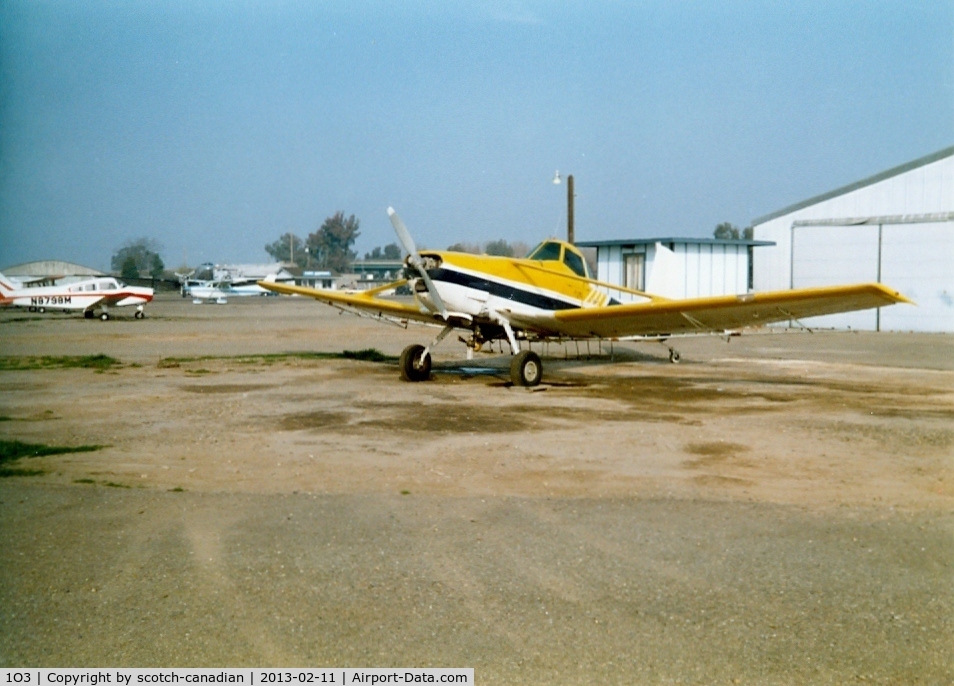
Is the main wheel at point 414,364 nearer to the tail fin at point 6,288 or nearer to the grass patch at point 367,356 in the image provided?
the grass patch at point 367,356

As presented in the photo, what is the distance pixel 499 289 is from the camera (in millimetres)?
13758

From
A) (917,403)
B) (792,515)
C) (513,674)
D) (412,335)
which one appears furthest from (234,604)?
(412,335)

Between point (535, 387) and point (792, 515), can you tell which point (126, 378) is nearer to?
point (535, 387)

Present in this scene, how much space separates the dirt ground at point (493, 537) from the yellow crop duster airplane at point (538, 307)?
148 cm

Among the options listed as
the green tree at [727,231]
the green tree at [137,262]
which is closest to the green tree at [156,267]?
the green tree at [137,262]

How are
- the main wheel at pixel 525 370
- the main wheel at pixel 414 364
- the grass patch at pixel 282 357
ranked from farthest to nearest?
the grass patch at pixel 282 357 → the main wheel at pixel 414 364 → the main wheel at pixel 525 370

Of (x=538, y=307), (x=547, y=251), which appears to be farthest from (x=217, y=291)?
(x=538, y=307)

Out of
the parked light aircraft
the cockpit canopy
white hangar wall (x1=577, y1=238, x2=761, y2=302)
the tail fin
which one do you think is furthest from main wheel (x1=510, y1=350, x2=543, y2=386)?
the parked light aircraft

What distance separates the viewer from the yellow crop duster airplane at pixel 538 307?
1256 cm

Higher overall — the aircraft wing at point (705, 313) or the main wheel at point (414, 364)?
the aircraft wing at point (705, 313)

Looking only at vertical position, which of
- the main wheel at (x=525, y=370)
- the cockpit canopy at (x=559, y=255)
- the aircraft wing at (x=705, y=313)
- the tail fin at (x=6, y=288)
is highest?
the cockpit canopy at (x=559, y=255)

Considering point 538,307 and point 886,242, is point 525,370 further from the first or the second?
point 886,242

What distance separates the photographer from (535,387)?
43.9ft

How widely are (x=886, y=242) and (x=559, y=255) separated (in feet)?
65.9
